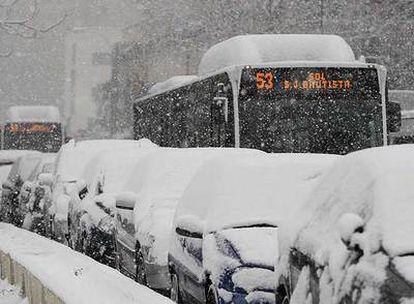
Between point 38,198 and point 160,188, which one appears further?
point 38,198

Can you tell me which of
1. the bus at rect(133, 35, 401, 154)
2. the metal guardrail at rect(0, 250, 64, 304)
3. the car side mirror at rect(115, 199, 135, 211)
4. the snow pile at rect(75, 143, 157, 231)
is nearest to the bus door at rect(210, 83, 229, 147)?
the bus at rect(133, 35, 401, 154)

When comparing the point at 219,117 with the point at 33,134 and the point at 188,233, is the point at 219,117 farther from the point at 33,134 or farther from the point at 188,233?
the point at 33,134

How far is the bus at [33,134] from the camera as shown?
4172 centimetres

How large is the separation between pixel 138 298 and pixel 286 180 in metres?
2.37

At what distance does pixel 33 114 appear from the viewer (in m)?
43.5

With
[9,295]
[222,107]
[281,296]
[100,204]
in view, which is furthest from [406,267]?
[222,107]

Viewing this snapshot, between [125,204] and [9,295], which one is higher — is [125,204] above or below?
above

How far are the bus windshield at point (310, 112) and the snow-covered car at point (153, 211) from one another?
4487mm

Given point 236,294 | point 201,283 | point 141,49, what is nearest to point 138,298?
point 236,294

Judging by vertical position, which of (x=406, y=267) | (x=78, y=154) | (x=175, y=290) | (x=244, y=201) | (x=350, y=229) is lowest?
(x=175, y=290)

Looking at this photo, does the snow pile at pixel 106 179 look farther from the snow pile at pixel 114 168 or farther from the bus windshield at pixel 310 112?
the bus windshield at pixel 310 112

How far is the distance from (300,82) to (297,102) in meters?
0.38

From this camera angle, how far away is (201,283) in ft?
26.5

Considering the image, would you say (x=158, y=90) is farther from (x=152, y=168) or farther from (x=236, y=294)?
(x=236, y=294)
